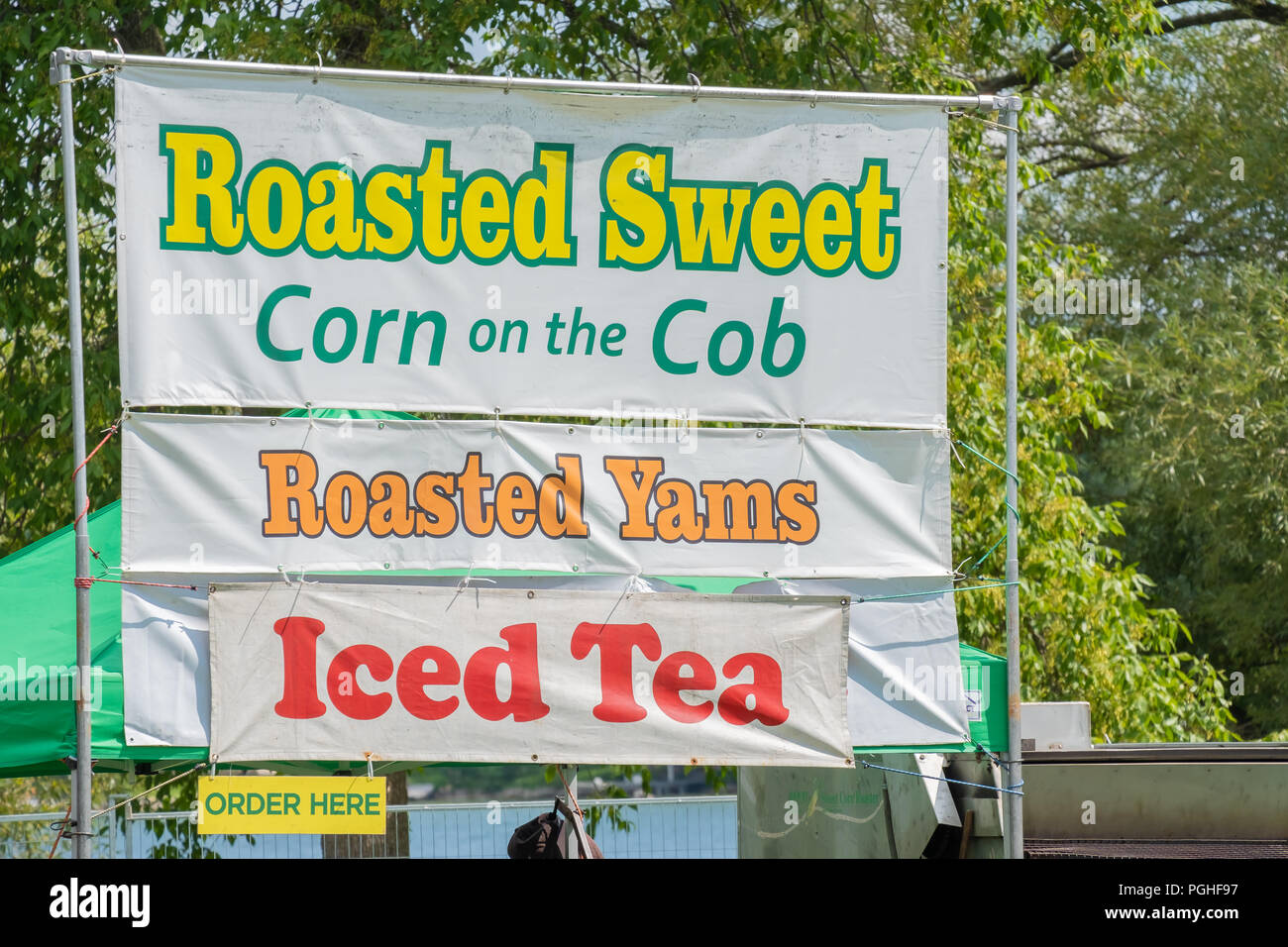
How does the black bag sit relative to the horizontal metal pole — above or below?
below

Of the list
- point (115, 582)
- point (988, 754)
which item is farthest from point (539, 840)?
point (115, 582)

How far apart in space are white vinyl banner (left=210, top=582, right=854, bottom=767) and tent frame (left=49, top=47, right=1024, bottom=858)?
19.0 inches

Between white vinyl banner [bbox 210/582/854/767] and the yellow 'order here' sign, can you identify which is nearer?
the yellow 'order here' sign

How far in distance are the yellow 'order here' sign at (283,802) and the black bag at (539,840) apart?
2.99 feet

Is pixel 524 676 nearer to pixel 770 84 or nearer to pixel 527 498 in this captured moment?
pixel 527 498

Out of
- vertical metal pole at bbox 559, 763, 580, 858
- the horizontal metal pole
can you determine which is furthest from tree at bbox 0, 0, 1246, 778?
vertical metal pole at bbox 559, 763, 580, 858

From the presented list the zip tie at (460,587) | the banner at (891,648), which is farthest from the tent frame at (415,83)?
the zip tie at (460,587)

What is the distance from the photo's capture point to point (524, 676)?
17.7 feet

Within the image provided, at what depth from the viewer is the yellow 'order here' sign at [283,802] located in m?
5.05

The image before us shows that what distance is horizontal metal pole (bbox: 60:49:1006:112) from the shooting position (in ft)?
17.3

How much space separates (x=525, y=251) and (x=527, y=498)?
100 cm

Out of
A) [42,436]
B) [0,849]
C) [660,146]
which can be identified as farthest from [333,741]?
[0,849]

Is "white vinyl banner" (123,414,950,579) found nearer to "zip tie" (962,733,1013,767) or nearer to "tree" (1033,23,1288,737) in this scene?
"zip tie" (962,733,1013,767)

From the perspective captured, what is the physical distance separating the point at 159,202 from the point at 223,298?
0.44 m
